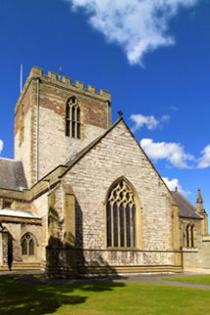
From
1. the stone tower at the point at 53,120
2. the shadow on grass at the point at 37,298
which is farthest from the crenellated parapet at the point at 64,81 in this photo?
the shadow on grass at the point at 37,298

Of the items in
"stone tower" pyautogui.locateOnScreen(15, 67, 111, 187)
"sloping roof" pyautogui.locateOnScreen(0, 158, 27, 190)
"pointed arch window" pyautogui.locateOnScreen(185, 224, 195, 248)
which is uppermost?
"stone tower" pyautogui.locateOnScreen(15, 67, 111, 187)

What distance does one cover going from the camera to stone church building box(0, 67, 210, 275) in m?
24.6

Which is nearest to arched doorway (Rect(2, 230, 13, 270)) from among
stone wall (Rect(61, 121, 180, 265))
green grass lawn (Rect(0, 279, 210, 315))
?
stone wall (Rect(61, 121, 180, 265))

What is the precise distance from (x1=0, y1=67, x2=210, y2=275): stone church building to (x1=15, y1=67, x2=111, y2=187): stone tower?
113 millimetres

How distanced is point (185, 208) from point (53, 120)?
71.1ft

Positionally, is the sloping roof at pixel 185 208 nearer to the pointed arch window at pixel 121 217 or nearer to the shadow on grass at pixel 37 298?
the pointed arch window at pixel 121 217

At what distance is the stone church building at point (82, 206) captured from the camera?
2461 centimetres

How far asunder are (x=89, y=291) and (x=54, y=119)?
25.9 metres

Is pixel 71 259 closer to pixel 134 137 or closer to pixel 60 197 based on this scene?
pixel 60 197

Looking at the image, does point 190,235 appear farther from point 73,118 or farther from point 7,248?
point 7,248

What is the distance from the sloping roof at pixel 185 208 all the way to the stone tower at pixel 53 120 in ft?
48.9

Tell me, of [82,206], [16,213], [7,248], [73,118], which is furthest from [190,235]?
[7,248]

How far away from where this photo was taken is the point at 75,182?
83.8ft

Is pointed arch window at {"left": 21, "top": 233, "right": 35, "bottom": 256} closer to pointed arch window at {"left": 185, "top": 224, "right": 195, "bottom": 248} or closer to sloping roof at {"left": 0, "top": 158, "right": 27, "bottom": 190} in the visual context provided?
sloping roof at {"left": 0, "top": 158, "right": 27, "bottom": 190}
